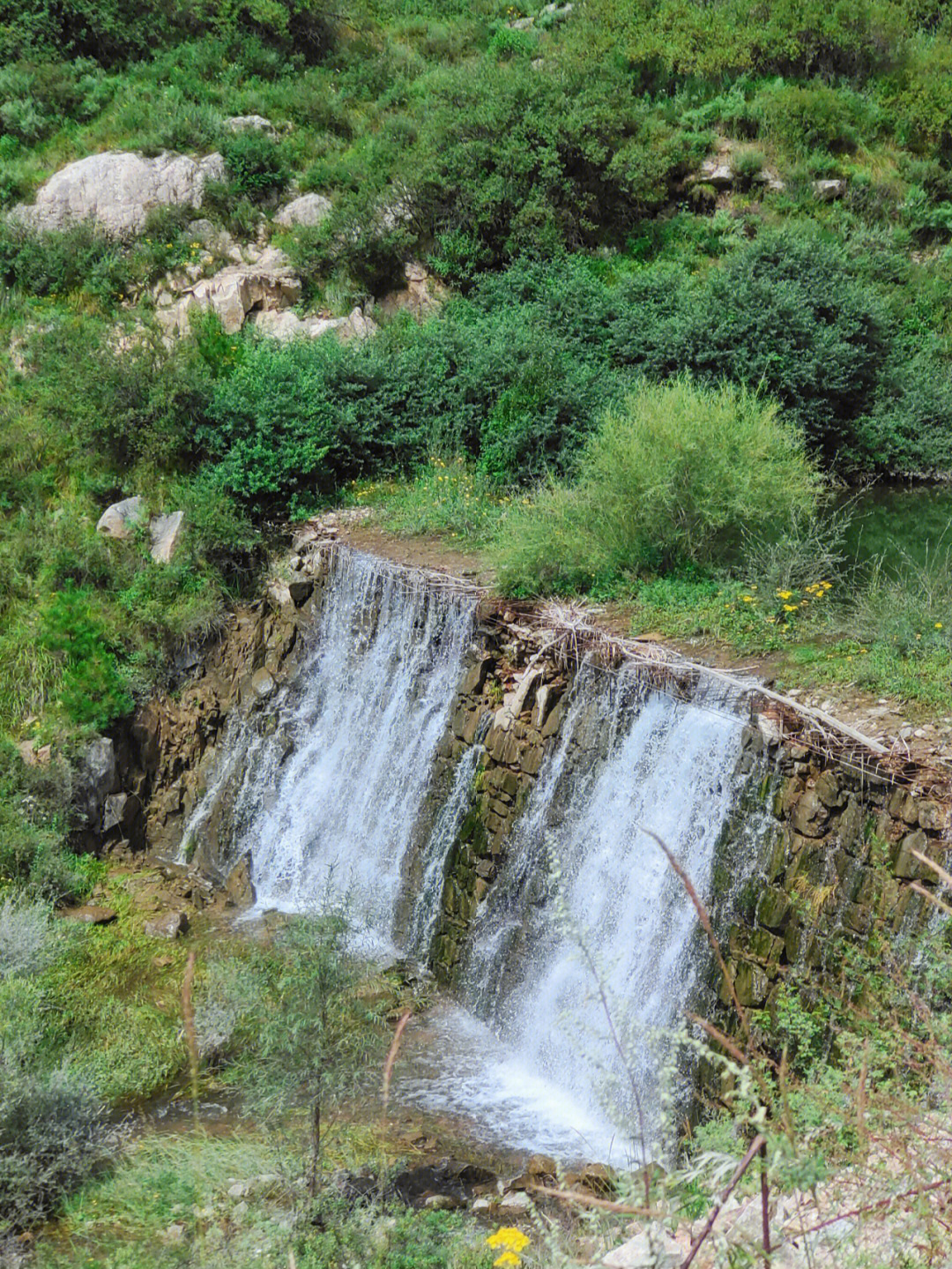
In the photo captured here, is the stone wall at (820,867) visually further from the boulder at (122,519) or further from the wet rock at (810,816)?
the boulder at (122,519)

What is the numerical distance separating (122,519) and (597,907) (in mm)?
7251

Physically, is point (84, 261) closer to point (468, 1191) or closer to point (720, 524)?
point (720, 524)

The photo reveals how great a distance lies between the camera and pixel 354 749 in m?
9.37

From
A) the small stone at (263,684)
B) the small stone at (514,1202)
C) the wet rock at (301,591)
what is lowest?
the small stone at (514,1202)

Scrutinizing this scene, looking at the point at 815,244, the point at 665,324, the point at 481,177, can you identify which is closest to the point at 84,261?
the point at 481,177

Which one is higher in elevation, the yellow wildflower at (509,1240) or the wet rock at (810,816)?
the wet rock at (810,816)

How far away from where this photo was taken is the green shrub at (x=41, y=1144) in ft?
16.8

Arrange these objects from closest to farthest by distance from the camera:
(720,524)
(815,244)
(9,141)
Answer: (720,524) → (815,244) → (9,141)

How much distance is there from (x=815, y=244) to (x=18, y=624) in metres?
12.0

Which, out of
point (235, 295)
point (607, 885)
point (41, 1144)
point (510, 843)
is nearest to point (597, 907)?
point (607, 885)

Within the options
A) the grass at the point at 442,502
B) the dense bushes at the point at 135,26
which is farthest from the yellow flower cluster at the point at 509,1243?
the dense bushes at the point at 135,26

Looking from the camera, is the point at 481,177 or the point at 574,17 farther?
the point at 574,17

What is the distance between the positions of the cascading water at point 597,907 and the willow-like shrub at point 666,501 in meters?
1.46

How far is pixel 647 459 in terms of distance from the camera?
8492mm
